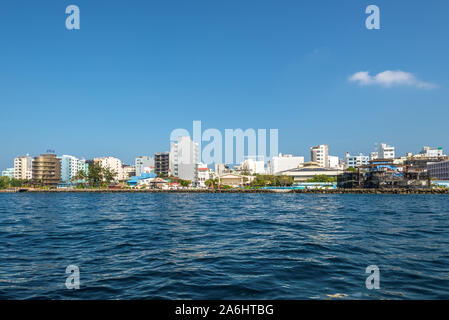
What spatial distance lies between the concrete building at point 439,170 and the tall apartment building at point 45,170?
181580mm

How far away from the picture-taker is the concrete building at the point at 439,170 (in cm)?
12269

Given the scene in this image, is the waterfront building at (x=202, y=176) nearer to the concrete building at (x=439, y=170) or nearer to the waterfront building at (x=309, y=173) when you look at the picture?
the waterfront building at (x=309, y=173)

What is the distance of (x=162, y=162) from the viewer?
189625mm

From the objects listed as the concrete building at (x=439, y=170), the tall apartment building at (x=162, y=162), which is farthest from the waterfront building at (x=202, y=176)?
the concrete building at (x=439, y=170)

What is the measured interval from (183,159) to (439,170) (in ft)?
414

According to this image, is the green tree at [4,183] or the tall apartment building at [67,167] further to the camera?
the tall apartment building at [67,167]

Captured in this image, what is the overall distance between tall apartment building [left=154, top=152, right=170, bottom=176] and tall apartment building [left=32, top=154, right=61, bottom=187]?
2271 inches

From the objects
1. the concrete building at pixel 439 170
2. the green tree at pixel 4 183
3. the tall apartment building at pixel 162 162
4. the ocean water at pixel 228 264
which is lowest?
the green tree at pixel 4 183

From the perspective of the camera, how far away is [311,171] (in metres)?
162

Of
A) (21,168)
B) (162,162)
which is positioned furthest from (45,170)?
(162,162)
